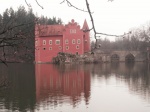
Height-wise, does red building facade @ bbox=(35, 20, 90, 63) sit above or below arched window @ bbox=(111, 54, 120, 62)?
above

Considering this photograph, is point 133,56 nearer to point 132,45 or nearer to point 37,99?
point 132,45

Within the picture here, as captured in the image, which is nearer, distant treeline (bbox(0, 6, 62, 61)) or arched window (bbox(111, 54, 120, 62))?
distant treeline (bbox(0, 6, 62, 61))

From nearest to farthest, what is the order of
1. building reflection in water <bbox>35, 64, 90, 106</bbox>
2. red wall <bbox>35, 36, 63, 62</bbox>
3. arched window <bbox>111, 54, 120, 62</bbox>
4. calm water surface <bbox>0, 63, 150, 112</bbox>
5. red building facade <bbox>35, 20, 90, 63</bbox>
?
1. calm water surface <bbox>0, 63, 150, 112</bbox>
2. building reflection in water <bbox>35, 64, 90, 106</bbox>
3. red building facade <bbox>35, 20, 90, 63</bbox>
4. red wall <bbox>35, 36, 63, 62</bbox>
5. arched window <bbox>111, 54, 120, 62</bbox>

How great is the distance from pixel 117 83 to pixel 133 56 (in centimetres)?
4105

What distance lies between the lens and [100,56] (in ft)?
207

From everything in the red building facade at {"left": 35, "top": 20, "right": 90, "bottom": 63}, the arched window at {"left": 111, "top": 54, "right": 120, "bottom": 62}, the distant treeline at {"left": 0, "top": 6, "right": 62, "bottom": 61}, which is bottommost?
the arched window at {"left": 111, "top": 54, "right": 120, "bottom": 62}

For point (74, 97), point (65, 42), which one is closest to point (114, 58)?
point (65, 42)

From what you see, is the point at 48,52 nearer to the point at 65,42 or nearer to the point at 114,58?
the point at 65,42

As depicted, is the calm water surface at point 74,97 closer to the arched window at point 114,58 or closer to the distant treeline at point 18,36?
the distant treeline at point 18,36

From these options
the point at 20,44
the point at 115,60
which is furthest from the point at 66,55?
the point at 20,44

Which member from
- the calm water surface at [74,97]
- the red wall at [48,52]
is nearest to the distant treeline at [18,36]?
the calm water surface at [74,97]

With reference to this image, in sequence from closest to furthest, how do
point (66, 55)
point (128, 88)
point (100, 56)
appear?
point (128, 88), point (66, 55), point (100, 56)

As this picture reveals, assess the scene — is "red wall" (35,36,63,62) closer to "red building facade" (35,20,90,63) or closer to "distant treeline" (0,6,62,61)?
"red building facade" (35,20,90,63)

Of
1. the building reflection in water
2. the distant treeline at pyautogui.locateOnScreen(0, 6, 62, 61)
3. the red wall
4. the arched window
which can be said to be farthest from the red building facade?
the distant treeline at pyautogui.locateOnScreen(0, 6, 62, 61)
